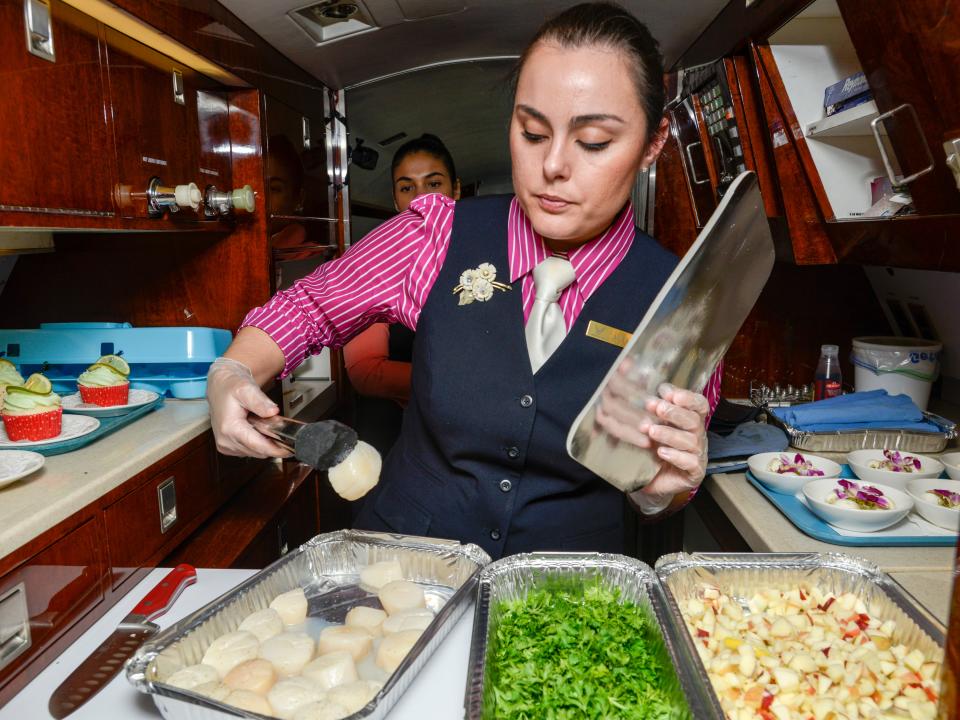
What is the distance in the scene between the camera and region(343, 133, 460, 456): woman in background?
9.29 feet

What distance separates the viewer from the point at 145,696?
100 centimetres

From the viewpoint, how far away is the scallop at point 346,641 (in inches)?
42.8

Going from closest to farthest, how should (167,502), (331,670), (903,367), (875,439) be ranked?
1. (331,670)
2. (167,502)
3. (875,439)
4. (903,367)

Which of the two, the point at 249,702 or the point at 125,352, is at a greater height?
the point at 125,352

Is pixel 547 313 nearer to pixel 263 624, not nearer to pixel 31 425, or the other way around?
pixel 263 624

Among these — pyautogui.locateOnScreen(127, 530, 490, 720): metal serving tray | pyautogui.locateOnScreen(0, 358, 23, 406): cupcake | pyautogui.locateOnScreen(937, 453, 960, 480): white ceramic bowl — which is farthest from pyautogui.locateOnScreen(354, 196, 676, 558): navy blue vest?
pyautogui.locateOnScreen(0, 358, 23, 406): cupcake

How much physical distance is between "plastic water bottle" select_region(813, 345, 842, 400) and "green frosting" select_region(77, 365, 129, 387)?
234 centimetres

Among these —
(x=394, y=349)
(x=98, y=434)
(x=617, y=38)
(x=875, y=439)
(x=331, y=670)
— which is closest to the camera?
(x=331, y=670)

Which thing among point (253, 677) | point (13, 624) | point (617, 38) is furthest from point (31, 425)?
point (617, 38)

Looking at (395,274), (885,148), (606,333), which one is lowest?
(606,333)

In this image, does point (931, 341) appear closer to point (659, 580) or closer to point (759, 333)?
point (759, 333)

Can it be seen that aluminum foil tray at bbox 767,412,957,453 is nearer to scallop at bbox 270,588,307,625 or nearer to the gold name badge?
the gold name badge

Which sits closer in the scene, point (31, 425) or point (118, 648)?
point (118, 648)

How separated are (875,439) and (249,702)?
193cm
